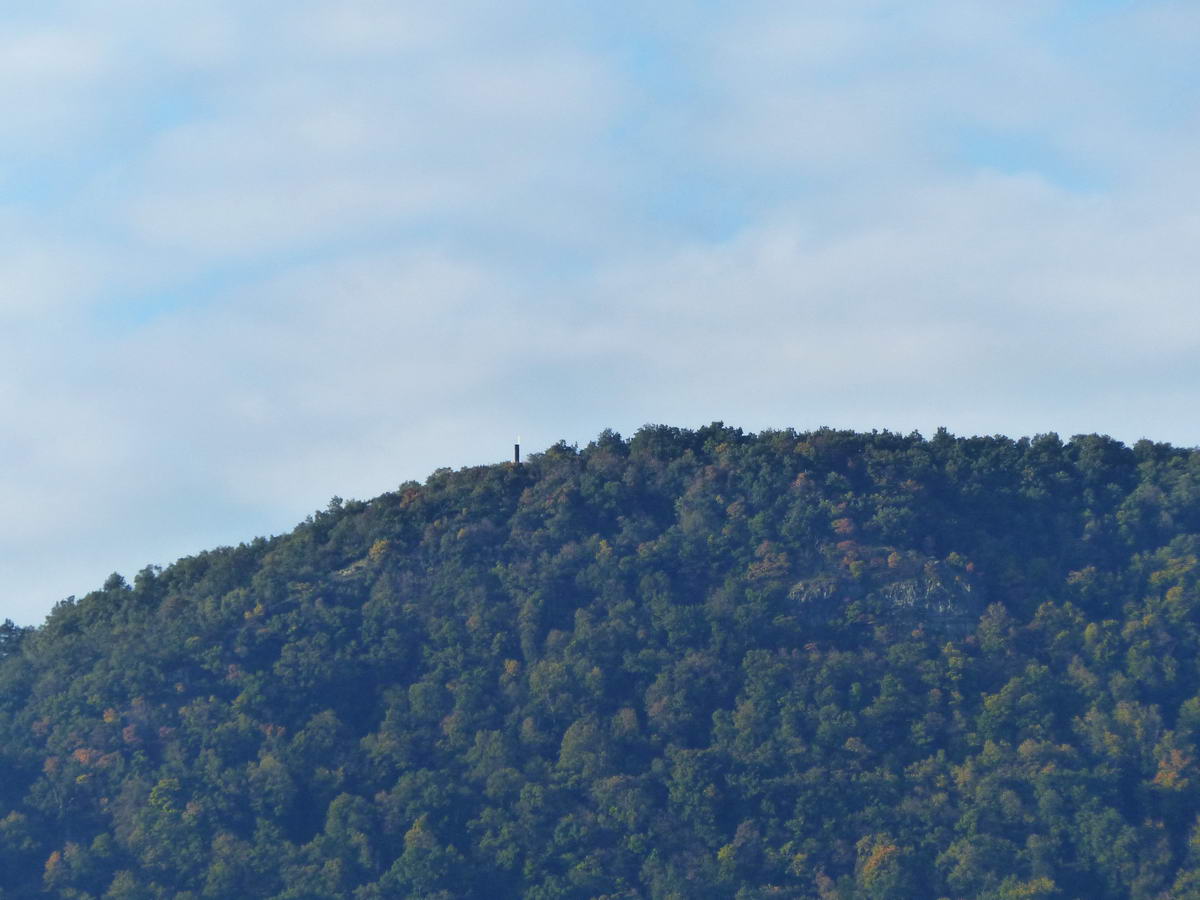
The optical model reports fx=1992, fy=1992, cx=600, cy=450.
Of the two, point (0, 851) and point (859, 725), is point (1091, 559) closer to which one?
point (859, 725)

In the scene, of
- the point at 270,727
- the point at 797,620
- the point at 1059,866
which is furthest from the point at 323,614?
the point at 1059,866

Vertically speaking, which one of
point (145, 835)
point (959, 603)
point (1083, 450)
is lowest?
point (145, 835)

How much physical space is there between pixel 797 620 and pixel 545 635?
10.0m

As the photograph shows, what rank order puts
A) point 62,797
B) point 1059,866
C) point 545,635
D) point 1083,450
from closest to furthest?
1. point 1059,866
2. point 62,797
3. point 545,635
4. point 1083,450

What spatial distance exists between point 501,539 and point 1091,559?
2411 cm

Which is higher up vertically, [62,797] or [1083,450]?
[1083,450]

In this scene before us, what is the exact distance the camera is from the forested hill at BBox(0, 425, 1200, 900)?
7038cm

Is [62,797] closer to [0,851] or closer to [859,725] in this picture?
[0,851]

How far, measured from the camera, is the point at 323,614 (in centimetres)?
7981

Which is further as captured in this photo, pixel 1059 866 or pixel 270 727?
pixel 270 727

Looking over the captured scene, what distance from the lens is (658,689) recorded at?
75750mm

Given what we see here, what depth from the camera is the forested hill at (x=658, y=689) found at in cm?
7038

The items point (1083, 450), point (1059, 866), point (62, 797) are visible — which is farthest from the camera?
point (1083, 450)

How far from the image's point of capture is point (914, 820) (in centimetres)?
7062
